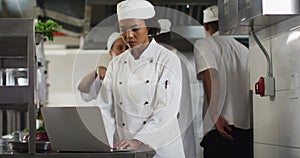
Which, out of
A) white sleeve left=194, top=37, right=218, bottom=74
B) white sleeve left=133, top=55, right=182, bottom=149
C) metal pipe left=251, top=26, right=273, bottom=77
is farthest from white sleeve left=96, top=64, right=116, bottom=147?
metal pipe left=251, top=26, right=273, bottom=77

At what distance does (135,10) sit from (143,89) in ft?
1.06

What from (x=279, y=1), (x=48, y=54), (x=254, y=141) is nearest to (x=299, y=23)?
(x=279, y=1)

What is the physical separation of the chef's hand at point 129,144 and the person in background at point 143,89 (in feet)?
0.16

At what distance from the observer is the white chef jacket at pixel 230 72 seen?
2.86m

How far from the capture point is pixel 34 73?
1.79 metres

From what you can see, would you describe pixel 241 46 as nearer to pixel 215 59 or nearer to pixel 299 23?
pixel 215 59

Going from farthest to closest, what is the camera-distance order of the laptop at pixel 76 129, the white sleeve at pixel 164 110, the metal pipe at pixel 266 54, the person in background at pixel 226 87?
the person in background at pixel 226 87, the white sleeve at pixel 164 110, the metal pipe at pixel 266 54, the laptop at pixel 76 129

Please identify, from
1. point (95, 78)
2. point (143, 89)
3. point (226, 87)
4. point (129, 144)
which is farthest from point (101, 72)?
point (226, 87)

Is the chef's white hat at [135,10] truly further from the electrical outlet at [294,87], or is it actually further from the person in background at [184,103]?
the electrical outlet at [294,87]

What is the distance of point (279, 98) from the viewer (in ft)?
7.13

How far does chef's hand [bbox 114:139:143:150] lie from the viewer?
2.13 meters

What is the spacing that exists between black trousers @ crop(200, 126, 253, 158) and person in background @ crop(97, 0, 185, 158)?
0.44m

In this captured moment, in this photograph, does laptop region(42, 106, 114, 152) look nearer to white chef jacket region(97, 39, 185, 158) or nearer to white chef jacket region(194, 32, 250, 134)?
white chef jacket region(97, 39, 185, 158)

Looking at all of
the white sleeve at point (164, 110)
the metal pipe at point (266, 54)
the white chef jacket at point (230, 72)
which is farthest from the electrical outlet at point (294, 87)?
the white chef jacket at point (230, 72)
